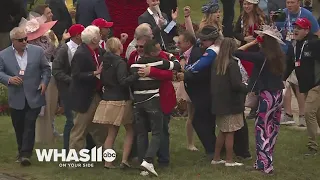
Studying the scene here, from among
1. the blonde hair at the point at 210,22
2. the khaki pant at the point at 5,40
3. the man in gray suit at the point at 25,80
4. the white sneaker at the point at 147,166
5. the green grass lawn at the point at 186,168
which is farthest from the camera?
the khaki pant at the point at 5,40

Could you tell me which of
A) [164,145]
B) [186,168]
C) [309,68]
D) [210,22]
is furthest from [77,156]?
[309,68]

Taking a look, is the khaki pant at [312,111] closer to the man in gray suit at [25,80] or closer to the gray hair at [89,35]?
the gray hair at [89,35]

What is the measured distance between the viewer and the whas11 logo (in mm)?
8597

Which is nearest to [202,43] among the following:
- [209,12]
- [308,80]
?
[209,12]

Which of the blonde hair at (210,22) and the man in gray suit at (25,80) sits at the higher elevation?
the blonde hair at (210,22)

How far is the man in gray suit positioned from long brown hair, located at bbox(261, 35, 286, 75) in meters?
2.88

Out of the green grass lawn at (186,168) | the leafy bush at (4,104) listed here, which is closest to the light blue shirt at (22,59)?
the green grass lawn at (186,168)

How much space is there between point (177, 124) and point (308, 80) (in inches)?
113

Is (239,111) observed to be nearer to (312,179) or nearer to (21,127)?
(312,179)

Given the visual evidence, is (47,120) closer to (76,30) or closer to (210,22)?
(76,30)

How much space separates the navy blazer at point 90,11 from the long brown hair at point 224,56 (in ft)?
6.86

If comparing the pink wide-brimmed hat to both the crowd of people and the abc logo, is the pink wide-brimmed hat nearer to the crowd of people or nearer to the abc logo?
the crowd of people

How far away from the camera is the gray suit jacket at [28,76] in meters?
8.75

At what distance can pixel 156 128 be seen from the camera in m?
8.12
